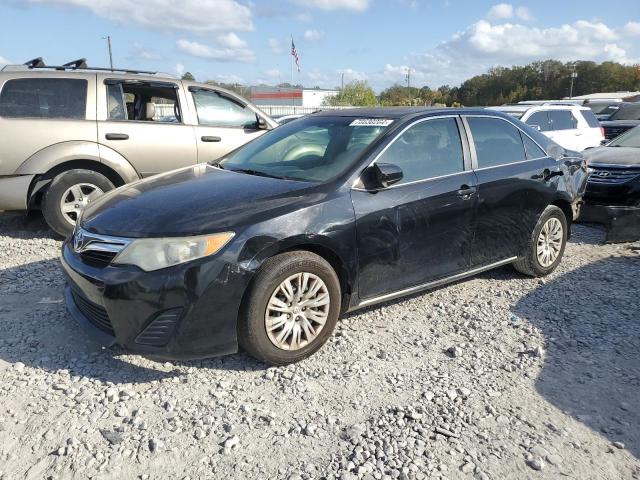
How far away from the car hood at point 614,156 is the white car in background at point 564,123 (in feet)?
9.28

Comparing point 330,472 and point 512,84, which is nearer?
point 330,472

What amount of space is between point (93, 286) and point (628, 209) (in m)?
5.47

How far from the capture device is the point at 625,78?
73.8 metres

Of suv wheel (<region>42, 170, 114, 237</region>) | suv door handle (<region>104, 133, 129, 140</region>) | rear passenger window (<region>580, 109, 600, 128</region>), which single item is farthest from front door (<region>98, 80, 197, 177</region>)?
rear passenger window (<region>580, 109, 600, 128</region>)

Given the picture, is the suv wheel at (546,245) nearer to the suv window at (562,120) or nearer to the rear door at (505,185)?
the rear door at (505,185)

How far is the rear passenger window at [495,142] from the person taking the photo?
4543 millimetres

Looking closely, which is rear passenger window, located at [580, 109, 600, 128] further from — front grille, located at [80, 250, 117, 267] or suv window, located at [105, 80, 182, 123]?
front grille, located at [80, 250, 117, 267]

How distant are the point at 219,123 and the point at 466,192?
380 cm

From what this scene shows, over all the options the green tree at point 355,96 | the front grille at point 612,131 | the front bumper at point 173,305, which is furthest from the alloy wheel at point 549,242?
the green tree at point 355,96

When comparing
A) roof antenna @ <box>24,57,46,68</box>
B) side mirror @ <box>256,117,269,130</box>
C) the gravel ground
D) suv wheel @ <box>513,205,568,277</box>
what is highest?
roof antenna @ <box>24,57,46,68</box>

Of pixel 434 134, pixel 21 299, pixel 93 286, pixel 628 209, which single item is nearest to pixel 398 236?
pixel 434 134

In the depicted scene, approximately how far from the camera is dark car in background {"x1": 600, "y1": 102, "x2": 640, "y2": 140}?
50.4ft

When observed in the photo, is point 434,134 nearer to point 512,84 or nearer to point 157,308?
point 157,308

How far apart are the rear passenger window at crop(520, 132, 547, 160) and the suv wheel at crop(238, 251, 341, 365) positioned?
8.39 ft
